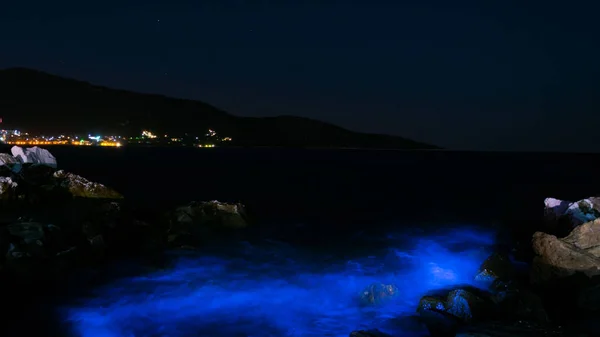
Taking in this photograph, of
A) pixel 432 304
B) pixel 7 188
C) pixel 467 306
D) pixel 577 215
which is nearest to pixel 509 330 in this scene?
pixel 467 306

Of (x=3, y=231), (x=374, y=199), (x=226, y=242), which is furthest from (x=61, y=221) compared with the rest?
(x=374, y=199)

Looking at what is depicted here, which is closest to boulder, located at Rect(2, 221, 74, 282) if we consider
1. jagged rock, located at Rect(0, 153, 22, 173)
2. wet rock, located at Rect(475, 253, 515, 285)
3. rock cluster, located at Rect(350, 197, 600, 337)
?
rock cluster, located at Rect(350, 197, 600, 337)

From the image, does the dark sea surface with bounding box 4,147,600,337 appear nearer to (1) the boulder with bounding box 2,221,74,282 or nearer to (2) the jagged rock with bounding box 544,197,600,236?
(1) the boulder with bounding box 2,221,74,282

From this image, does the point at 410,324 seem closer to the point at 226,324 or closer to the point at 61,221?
the point at 226,324

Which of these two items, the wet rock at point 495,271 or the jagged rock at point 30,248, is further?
the wet rock at point 495,271

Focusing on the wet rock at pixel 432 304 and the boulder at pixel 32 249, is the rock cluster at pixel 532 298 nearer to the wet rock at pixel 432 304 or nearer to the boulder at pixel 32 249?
the wet rock at pixel 432 304

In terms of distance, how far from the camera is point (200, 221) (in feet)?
79.1

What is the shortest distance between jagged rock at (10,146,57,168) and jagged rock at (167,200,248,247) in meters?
16.3

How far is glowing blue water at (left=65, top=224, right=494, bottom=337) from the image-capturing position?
1224 cm

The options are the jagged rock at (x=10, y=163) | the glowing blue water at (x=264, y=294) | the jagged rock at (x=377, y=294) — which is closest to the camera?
the glowing blue water at (x=264, y=294)

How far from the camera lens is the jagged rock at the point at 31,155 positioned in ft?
107

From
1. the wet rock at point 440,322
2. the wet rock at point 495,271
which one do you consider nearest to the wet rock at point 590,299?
the wet rock at point 495,271

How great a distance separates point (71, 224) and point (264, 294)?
440 inches

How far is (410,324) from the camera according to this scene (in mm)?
11289
